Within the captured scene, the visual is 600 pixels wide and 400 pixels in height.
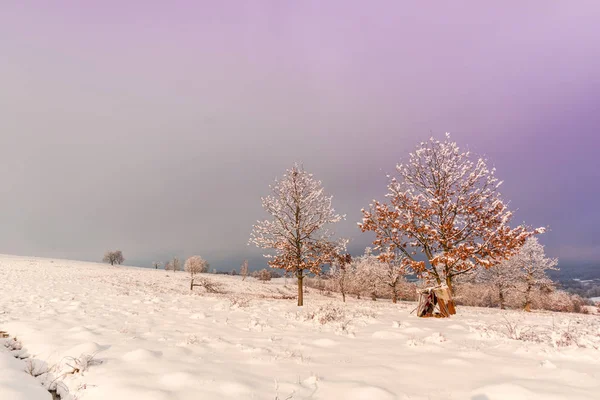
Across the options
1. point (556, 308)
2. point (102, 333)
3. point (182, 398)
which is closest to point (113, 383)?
point (182, 398)

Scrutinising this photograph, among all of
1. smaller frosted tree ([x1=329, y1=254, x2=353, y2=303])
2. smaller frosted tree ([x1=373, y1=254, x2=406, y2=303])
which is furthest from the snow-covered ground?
smaller frosted tree ([x1=373, y1=254, x2=406, y2=303])

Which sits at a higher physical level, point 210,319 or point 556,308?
point 210,319

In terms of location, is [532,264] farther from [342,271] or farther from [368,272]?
[342,271]

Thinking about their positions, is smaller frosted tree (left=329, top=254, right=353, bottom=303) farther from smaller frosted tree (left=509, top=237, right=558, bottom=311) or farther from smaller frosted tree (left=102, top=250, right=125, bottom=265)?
smaller frosted tree (left=102, top=250, right=125, bottom=265)

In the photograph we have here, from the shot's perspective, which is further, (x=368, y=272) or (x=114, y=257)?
(x=114, y=257)

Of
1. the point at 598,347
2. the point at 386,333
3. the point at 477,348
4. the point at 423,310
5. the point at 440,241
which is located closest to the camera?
the point at 598,347

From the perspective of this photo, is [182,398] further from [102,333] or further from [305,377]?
[102,333]

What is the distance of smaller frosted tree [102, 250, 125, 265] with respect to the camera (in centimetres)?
10775

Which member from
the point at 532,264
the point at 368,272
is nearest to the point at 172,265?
the point at 368,272

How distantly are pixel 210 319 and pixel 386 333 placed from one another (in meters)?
5.94

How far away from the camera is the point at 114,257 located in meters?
108

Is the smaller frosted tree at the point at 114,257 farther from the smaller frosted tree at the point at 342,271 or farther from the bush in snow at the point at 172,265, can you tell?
the smaller frosted tree at the point at 342,271

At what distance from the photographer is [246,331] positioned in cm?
861

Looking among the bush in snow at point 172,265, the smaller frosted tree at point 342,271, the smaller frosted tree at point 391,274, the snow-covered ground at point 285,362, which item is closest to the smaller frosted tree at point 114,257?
the bush in snow at point 172,265
